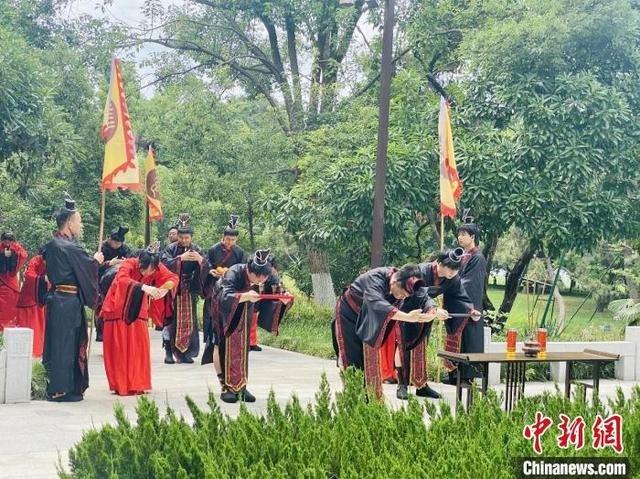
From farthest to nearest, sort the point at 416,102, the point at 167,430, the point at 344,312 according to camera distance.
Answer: the point at 416,102, the point at 344,312, the point at 167,430

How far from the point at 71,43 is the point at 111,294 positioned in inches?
552

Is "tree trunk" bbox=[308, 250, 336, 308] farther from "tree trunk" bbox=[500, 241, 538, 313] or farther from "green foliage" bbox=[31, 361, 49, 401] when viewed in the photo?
"green foliage" bbox=[31, 361, 49, 401]

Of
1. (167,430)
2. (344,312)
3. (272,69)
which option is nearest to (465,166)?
(344,312)

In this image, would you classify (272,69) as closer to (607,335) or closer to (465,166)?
(465,166)

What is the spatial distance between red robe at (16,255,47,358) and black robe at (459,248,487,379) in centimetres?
564

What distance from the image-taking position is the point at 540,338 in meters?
8.80

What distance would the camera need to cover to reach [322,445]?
17.1ft

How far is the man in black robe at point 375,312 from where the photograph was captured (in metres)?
8.65

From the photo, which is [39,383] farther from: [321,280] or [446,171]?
[321,280]

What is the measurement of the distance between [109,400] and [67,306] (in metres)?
1.09

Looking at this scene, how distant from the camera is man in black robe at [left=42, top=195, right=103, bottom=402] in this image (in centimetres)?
966

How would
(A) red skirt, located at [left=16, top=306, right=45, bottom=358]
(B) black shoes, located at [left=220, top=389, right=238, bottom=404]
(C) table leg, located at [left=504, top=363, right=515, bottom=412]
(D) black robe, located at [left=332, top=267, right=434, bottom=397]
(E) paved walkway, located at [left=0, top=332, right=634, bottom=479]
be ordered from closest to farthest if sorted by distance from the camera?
Answer: 1. (E) paved walkway, located at [left=0, top=332, right=634, bottom=479]
2. (C) table leg, located at [left=504, top=363, right=515, bottom=412]
3. (D) black robe, located at [left=332, top=267, right=434, bottom=397]
4. (B) black shoes, located at [left=220, top=389, right=238, bottom=404]
5. (A) red skirt, located at [left=16, top=306, right=45, bottom=358]

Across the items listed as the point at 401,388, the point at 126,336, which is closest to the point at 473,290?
the point at 401,388

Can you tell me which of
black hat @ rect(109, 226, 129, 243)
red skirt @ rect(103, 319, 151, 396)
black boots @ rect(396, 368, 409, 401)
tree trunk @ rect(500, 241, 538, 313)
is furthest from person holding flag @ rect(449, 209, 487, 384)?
tree trunk @ rect(500, 241, 538, 313)
